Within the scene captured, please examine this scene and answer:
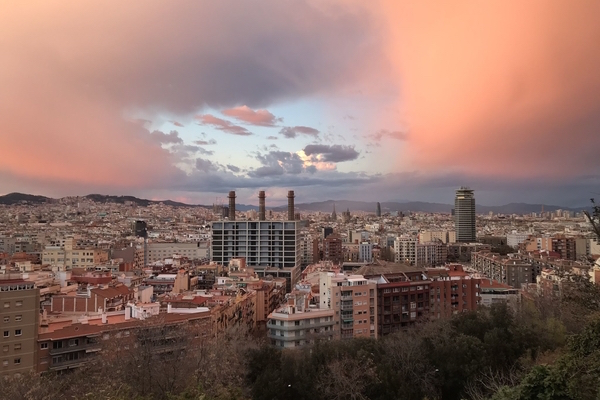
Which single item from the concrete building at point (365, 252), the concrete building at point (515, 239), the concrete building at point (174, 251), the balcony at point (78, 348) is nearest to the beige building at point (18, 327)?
the balcony at point (78, 348)

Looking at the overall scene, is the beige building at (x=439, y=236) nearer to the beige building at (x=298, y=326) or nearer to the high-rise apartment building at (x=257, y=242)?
the high-rise apartment building at (x=257, y=242)

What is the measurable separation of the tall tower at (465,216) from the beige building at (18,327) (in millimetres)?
69509

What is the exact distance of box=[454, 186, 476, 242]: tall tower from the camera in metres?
76.1

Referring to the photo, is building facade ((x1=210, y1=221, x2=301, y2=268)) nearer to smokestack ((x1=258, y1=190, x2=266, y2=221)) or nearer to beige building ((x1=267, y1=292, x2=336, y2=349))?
smokestack ((x1=258, y1=190, x2=266, y2=221))

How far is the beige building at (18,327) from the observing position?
1256 cm

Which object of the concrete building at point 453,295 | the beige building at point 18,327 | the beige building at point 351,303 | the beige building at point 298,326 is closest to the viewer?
the beige building at point 18,327

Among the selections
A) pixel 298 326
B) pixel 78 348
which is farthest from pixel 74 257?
pixel 298 326

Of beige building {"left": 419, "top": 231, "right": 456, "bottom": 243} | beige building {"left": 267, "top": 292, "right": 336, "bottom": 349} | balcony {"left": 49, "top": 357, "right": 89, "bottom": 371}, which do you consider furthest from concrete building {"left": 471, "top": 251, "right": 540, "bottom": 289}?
balcony {"left": 49, "top": 357, "right": 89, "bottom": 371}

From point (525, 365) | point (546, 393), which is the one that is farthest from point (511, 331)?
point (546, 393)

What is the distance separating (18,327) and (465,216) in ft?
241

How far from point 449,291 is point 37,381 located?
1849cm

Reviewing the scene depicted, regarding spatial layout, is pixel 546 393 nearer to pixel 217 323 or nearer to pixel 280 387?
pixel 280 387

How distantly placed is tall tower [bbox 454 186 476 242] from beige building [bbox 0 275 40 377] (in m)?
69.5

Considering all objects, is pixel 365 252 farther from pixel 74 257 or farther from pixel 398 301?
pixel 398 301
